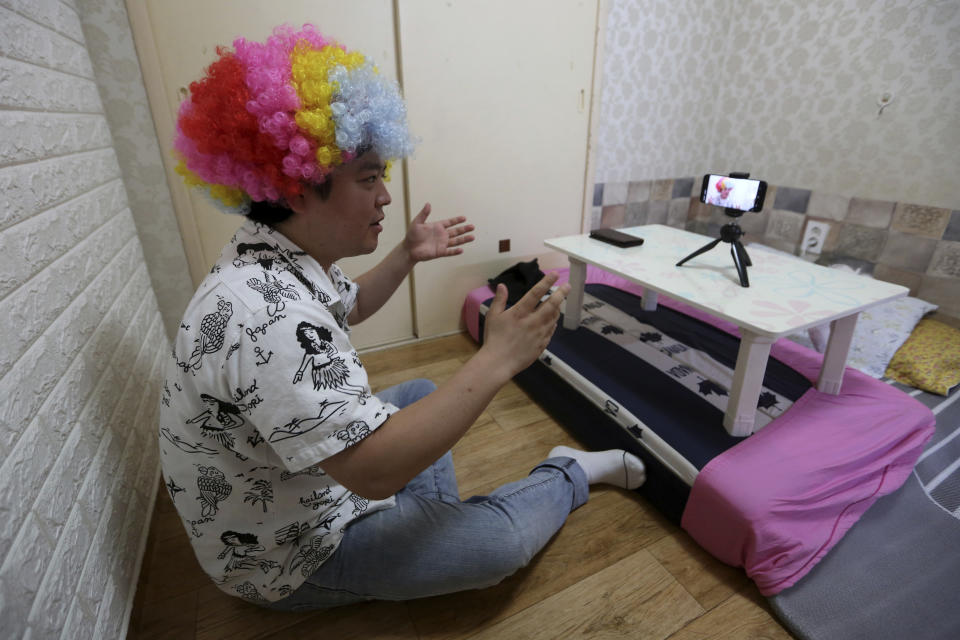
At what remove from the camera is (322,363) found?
2.24 feet

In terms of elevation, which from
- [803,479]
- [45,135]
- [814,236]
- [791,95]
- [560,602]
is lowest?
[560,602]

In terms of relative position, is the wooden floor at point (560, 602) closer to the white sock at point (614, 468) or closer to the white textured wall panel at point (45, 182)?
the white sock at point (614, 468)


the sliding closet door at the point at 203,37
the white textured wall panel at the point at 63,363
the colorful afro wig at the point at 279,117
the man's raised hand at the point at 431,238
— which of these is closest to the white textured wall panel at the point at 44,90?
the white textured wall panel at the point at 63,363

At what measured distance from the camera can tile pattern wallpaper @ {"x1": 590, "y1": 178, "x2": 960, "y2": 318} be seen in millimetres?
1978

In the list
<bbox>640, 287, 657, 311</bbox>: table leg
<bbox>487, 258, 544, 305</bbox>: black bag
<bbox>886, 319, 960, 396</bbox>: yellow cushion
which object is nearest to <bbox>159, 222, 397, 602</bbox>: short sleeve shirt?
<bbox>487, 258, 544, 305</bbox>: black bag

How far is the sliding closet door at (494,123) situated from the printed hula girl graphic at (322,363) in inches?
59.5

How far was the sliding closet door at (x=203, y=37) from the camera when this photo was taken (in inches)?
61.4

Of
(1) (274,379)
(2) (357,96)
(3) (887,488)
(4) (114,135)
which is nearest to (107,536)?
(1) (274,379)

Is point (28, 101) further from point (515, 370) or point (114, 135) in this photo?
point (515, 370)

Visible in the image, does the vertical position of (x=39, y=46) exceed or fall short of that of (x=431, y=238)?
it exceeds it

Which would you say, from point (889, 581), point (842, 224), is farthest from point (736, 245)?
point (842, 224)

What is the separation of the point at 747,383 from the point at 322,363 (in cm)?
110

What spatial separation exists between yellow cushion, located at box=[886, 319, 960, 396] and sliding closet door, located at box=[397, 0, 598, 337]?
1558 mm

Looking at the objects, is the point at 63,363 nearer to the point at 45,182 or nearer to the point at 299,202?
the point at 45,182
